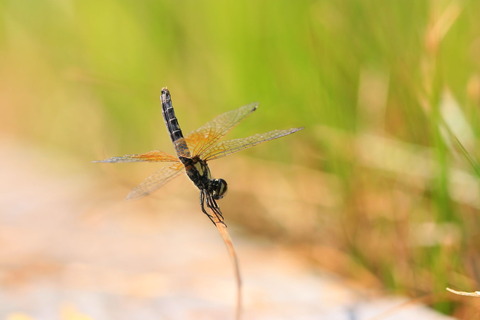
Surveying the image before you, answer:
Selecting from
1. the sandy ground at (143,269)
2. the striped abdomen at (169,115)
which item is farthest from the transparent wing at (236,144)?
the sandy ground at (143,269)

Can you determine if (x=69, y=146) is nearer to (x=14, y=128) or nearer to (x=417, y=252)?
(x=14, y=128)

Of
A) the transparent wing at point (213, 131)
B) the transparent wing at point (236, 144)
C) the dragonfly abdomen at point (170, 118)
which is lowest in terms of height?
the transparent wing at point (236, 144)

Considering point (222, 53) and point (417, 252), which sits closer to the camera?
point (417, 252)

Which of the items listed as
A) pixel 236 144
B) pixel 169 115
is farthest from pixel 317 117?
pixel 236 144

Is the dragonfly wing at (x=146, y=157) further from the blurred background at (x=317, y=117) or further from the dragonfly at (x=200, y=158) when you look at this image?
the blurred background at (x=317, y=117)

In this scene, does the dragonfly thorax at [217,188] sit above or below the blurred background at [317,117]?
below

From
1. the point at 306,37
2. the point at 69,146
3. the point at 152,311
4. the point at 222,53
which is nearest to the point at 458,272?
the point at 152,311
